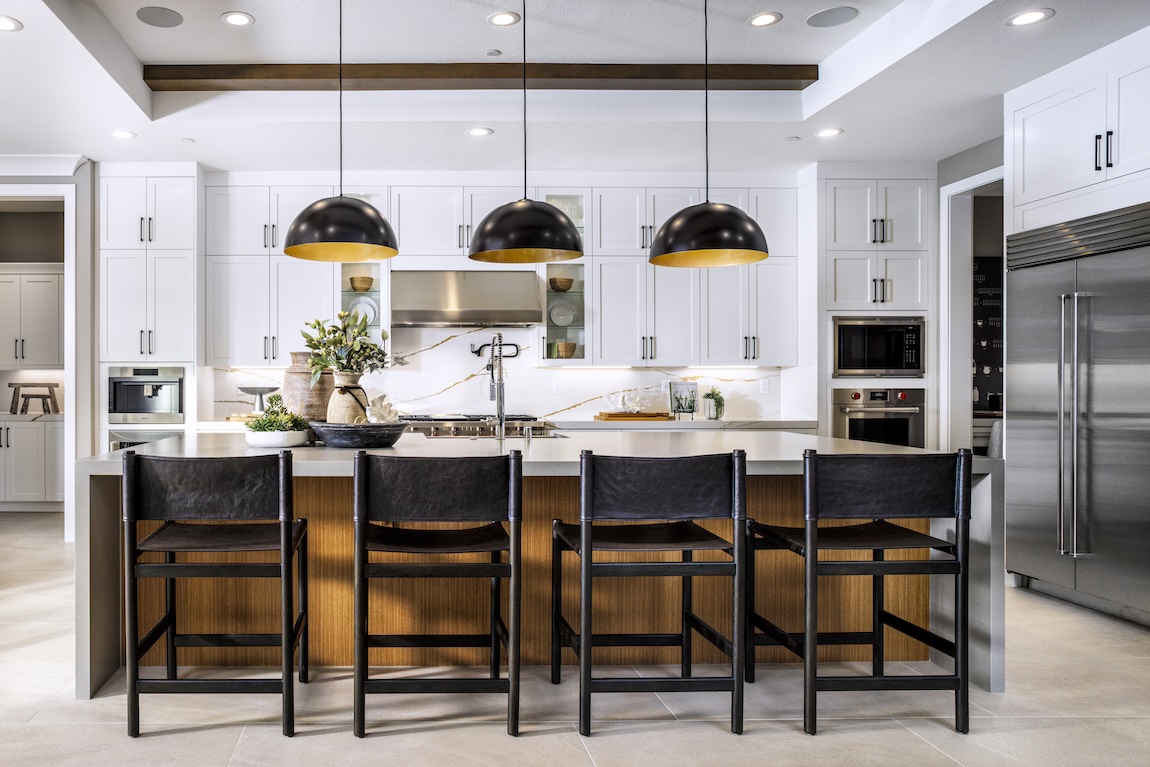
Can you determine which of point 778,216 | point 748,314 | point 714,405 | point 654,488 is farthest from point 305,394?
point 778,216

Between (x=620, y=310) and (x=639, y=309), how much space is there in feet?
0.44

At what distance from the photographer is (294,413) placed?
3.24 meters

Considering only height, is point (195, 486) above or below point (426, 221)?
below

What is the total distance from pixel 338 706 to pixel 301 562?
47 cm

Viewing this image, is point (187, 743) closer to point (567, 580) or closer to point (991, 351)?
point (567, 580)

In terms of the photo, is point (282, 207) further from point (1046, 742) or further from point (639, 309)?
Answer: point (1046, 742)

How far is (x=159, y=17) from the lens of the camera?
3.55 meters

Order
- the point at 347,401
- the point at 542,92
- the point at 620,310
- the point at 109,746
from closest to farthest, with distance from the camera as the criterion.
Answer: the point at 109,746 → the point at 347,401 → the point at 542,92 → the point at 620,310

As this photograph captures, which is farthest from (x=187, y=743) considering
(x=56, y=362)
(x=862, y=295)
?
(x=56, y=362)

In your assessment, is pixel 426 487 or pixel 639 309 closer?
pixel 426 487

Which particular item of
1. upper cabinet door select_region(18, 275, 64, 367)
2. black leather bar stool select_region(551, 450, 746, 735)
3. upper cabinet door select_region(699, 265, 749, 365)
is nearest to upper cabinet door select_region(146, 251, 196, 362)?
upper cabinet door select_region(18, 275, 64, 367)

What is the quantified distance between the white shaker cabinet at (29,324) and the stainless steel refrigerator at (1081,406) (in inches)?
267

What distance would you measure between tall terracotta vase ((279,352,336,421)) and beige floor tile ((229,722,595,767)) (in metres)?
1.37

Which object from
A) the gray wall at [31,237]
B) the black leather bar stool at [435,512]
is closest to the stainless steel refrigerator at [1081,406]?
the black leather bar stool at [435,512]
